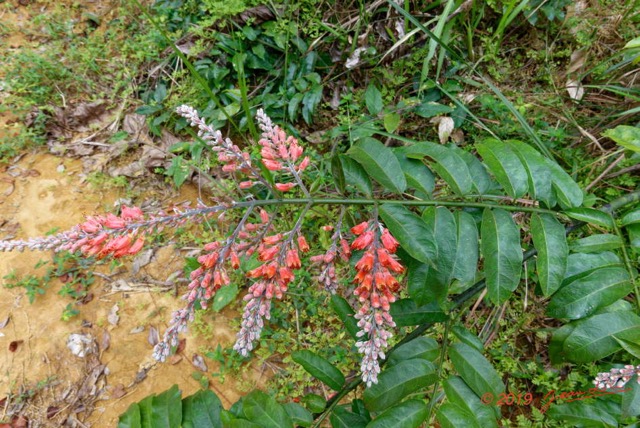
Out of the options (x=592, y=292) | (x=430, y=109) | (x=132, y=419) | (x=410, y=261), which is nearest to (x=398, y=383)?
(x=410, y=261)

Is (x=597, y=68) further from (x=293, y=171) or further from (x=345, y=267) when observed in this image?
(x=293, y=171)

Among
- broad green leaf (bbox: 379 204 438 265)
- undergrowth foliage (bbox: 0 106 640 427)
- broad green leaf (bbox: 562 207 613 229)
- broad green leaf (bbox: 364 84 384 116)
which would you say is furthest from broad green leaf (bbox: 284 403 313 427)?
broad green leaf (bbox: 364 84 384 116)

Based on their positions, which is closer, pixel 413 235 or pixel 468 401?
pixel 413 235

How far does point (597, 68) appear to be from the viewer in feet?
9.84

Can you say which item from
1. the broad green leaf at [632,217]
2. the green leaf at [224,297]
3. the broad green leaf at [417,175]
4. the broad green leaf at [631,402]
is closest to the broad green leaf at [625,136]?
the broad green leaf at [632,217]

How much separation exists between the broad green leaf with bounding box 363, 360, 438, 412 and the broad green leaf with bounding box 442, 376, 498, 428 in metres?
0.09

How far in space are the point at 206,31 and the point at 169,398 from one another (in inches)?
121

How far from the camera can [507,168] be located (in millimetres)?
1567

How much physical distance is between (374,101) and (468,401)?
220cm

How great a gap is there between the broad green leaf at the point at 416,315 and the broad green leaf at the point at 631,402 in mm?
630

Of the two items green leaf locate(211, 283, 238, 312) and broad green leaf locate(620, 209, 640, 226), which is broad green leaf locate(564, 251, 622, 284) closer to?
broad green leaf locate(620, 209, 640, 226)

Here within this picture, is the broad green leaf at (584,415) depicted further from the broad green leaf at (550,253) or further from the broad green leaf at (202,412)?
the broad green leaf at (202,412)

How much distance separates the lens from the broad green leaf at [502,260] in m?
1.41

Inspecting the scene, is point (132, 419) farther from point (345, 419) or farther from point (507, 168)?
point (507, 168)
